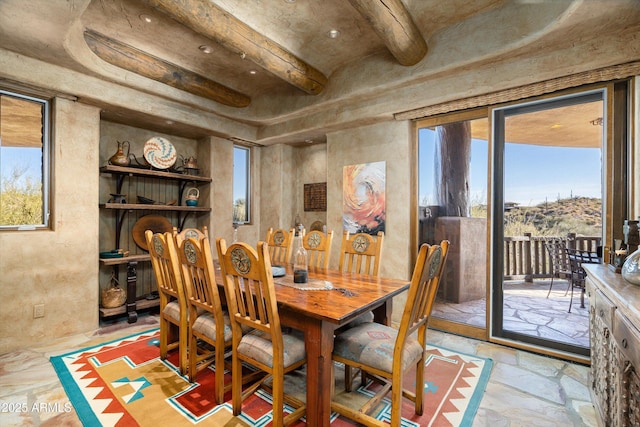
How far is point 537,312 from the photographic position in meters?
3.19

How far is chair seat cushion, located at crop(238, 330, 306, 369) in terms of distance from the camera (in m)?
1.72

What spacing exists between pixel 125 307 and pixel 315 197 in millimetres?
3020

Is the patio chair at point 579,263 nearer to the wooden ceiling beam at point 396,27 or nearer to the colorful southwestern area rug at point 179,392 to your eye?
the colorful southwestern area rug at point 179,392

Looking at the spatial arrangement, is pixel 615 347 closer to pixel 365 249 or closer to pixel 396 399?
pixel 396 399

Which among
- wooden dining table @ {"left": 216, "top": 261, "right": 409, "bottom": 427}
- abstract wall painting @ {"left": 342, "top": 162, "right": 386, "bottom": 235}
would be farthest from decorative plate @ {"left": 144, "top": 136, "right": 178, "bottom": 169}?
wooden dining table @ {"left": 216, "top": 261, "right": 409, "bottom": 427}

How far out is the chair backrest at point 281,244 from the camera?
3373 millimetres

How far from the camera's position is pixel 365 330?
1.91 m

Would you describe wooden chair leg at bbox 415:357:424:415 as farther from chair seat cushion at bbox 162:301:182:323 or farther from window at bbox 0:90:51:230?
window at bbox 0:90:51:230

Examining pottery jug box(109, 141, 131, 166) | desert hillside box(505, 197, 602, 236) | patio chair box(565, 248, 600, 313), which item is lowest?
patio chair box(565, 248, 600, 313)

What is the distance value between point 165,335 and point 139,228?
2002mm

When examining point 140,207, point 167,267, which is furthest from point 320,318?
point 140,207

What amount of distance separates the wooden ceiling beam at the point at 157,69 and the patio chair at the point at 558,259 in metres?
4.27

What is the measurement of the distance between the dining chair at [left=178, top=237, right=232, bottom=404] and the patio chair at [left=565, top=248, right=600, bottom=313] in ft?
11.0

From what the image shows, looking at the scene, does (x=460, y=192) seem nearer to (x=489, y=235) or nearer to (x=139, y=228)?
(x=489, y=235)
